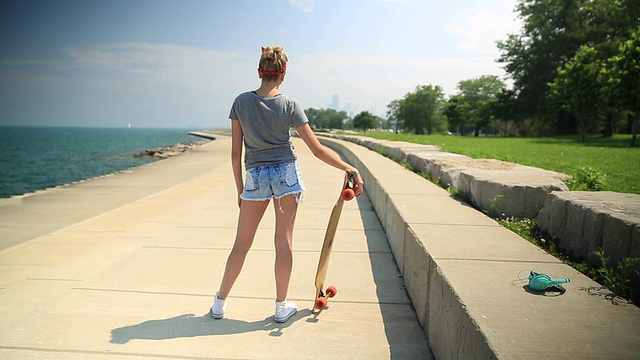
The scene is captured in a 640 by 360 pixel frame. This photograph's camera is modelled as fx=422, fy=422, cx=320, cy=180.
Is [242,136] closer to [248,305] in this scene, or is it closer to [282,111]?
[282,111]

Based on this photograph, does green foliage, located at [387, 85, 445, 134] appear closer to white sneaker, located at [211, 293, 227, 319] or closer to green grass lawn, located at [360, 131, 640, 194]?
green grass lawn, located at [360, 131, 640, 194]

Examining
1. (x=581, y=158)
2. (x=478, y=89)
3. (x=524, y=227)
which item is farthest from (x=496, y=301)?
(x=478, y=89)

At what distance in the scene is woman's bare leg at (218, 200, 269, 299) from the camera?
335cm

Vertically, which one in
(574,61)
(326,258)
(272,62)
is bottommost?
(326,258)

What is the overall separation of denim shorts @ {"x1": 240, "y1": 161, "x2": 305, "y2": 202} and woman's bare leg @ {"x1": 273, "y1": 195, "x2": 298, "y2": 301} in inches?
2.9

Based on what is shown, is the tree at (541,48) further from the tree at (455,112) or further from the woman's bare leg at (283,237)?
the woman's bare leg at (283,237)

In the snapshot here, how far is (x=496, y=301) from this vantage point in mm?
2422

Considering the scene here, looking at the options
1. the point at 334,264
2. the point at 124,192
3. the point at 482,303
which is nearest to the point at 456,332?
the point at 482,303

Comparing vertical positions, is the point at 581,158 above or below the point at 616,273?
above

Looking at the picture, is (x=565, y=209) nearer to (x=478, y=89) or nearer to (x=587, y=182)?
(x=587, y=182)

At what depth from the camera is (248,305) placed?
375 cm

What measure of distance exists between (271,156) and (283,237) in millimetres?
647

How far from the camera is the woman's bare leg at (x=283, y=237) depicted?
130 inches

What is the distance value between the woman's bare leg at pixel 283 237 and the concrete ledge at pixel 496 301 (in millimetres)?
1089
